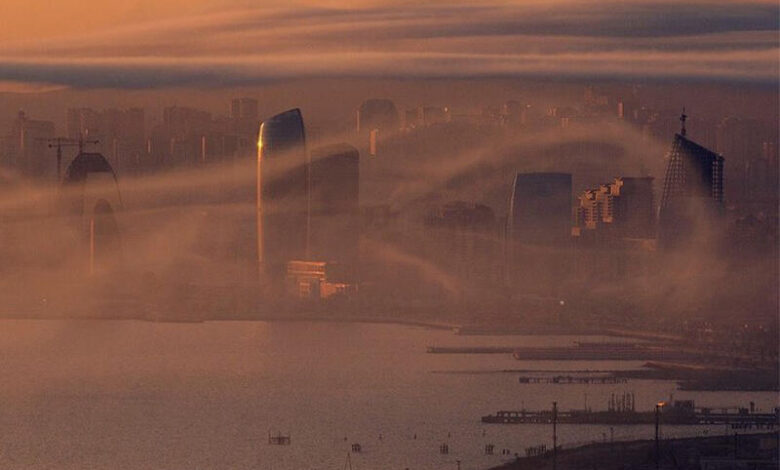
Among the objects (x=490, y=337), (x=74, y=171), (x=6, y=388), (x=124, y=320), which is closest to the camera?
(x=6, y=388)

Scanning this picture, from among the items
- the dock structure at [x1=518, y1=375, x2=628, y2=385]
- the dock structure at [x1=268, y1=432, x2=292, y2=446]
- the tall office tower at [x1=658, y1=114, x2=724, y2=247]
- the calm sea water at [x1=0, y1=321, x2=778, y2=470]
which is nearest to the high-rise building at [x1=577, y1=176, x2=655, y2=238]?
the tall office tower at [x1=658, y1=114, x2=724, y2=247]

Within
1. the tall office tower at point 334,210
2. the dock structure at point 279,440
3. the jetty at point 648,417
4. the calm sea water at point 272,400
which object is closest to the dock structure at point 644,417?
the jetty at point 648,417

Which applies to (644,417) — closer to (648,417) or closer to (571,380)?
(648,417)

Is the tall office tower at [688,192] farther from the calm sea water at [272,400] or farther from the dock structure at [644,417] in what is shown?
the dock structure at [644,417]

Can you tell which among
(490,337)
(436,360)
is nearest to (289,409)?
(436,360)

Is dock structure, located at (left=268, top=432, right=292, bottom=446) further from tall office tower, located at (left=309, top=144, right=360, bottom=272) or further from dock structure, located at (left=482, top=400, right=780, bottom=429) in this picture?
tall office tower, located at (left=309, top=144, right=360, bottom=272)

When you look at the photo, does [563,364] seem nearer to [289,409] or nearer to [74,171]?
[289,409]

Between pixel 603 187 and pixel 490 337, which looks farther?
pixel 603 187
